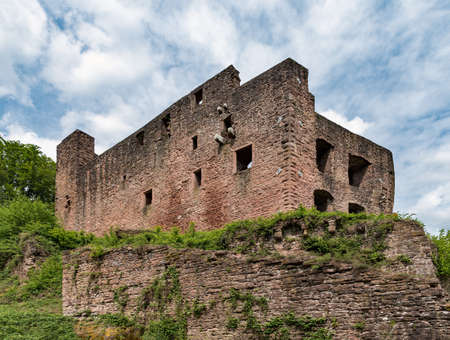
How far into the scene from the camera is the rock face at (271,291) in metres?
7.02

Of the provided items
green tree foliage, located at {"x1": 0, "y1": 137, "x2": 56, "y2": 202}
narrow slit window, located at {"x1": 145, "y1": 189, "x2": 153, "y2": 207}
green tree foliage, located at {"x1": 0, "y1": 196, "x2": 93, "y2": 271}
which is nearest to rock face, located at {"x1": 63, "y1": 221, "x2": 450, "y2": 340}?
green tree foliage, located at {"x1": 0, "y1": 196, "x2": 93, "y2": 271}

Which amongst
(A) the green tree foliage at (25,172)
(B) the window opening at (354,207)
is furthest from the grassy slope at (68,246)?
(A) the green tree foliage at (25,172)

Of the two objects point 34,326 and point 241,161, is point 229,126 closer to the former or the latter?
point 241,161

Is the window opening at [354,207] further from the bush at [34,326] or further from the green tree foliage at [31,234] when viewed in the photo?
the bush at [34,326]

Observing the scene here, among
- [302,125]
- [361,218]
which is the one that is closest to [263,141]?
[302,125]

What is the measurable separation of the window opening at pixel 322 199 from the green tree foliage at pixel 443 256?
3.51 meters

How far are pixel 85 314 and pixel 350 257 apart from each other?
7.00m

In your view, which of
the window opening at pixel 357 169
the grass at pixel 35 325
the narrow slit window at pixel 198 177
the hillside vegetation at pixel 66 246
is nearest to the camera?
the hillside vegetation at pixel 66 246

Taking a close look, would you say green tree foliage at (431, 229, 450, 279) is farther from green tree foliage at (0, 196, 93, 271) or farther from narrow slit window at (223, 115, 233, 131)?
green tree foliage at (0, 196, 93, 271)

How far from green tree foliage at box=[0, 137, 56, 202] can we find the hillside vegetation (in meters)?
12.9

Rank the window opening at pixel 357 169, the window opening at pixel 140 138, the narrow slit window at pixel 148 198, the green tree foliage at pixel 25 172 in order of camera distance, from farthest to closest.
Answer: the green tree foliage at pixel 25 172
the window opening at pixel 140 138
the narrow slit window at pixel 148 198
the window opening at pixel 357 169

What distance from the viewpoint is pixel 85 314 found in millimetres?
11641

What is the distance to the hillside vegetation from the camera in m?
9.83

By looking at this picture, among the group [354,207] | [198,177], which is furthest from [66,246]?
[354,207]
